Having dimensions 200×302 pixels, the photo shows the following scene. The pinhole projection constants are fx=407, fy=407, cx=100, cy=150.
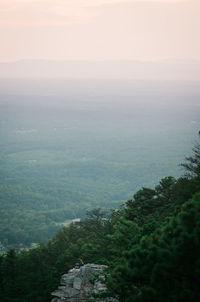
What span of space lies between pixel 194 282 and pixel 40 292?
8513 millimetres

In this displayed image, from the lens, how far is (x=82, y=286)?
14469mm

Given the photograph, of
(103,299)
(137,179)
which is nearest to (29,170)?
(137,179)

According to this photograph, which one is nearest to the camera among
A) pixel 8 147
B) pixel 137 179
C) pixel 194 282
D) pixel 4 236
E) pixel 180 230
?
pixel 194 282

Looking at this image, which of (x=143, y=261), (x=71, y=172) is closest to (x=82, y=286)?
(x=143, y=261)

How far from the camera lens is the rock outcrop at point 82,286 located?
13.9 m

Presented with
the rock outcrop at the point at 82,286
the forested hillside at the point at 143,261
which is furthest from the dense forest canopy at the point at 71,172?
the rock outcrop at the point at 82,286

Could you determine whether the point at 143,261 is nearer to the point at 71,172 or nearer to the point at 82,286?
the point at 82,286

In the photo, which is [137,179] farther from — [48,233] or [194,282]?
[194,282]

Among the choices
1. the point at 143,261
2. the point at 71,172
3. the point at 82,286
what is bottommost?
the point at 82,286

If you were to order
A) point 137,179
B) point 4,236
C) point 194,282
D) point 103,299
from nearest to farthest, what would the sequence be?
1. point 194,282
2. point 103,299
3. point 4,236
4. point 137,179

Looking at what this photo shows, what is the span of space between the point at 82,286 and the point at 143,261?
4.87 metres

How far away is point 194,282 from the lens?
29.3ft

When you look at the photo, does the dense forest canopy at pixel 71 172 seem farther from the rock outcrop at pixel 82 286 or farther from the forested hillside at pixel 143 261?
the rock outcrop at pixel 82 286

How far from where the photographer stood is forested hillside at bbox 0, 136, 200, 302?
9.09m
